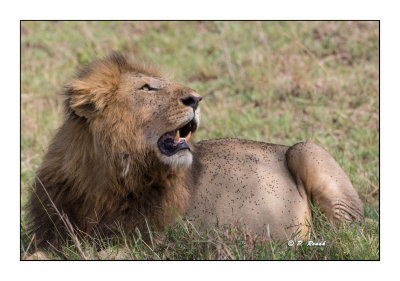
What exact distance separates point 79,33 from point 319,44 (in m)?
3.56

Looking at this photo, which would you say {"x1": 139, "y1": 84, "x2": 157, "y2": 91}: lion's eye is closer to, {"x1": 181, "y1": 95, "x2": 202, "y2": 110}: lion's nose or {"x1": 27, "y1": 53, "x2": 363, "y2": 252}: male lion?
{"x1": 27, "y1": 53, "x2": 363, "y2": 252}: male lion

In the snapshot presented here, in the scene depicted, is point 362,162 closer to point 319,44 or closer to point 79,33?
point 319,44

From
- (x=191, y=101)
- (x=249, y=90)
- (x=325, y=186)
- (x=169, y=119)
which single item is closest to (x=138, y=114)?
(x=169, y=119)

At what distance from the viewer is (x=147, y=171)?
3.55m

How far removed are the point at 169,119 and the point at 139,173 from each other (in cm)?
38

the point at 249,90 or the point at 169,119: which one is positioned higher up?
the point at 249,90

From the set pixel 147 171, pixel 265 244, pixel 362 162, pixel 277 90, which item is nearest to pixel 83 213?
pixel 147 171

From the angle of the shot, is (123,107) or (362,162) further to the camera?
(362,162)

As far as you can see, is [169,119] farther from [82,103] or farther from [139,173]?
[82,103]

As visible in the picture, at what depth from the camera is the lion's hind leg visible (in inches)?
170

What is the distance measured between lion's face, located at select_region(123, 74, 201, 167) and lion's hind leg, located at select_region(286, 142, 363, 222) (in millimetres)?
1137

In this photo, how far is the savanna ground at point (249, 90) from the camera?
144 inches

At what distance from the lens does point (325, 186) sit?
171 inches

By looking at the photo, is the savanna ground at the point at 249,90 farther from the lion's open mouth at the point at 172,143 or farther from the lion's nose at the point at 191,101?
the lion's nose at the point at 191,101
